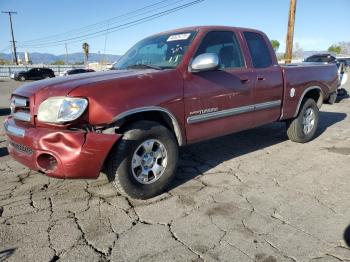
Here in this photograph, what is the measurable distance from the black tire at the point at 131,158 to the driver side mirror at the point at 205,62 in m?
0.81

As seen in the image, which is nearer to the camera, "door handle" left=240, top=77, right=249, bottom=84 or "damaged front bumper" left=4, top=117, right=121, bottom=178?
"damaged front bumper" left=4, top=117, right=121, bottom=178

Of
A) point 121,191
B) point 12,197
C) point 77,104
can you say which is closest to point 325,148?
point 121,191

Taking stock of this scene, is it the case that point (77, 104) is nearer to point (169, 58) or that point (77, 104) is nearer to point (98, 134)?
point (98, 134)

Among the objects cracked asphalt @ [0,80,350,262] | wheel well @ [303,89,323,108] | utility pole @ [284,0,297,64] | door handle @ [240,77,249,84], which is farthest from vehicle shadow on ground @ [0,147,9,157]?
utility pole @ [284,0,297,64]

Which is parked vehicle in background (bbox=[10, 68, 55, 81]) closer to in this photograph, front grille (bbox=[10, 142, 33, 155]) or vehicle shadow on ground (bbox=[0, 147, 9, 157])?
vehicle shadow on ground (bbox=[0, 147, 9, 157])

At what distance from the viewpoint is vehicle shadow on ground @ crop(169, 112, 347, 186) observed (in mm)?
4746

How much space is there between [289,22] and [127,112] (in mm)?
14536

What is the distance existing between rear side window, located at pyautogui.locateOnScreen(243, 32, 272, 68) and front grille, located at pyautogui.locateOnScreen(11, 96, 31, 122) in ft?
10.4

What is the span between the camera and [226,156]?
17.7 feet

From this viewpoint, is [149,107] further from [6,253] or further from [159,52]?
[6,253]

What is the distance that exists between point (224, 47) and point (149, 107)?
1745mm

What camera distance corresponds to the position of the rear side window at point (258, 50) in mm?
5053

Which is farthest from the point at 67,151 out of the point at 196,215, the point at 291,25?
the point at 291,25

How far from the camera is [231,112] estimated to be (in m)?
4.54
